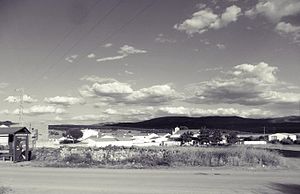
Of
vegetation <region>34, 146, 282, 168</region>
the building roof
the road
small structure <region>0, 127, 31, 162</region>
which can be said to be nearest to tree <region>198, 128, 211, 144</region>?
vegetation <region>34, 146, 282, 168</region>

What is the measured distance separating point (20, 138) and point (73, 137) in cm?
13153

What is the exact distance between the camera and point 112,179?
21594mm

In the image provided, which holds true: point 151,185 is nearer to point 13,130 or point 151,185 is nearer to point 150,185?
point 150,185

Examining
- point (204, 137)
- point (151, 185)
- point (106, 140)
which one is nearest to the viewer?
point (151, 185)

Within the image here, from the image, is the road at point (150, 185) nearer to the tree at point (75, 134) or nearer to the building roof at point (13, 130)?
the building roof at point (13, 130)

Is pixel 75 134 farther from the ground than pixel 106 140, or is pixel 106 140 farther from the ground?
pixel 75 134

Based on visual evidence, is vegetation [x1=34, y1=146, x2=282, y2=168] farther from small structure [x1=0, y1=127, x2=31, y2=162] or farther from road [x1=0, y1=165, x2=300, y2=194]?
road [x1=0, y1=165, x2=300, y2=194]

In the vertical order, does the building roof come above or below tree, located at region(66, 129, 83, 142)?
above

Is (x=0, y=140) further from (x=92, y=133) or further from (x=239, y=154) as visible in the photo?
(x=92, y=133)

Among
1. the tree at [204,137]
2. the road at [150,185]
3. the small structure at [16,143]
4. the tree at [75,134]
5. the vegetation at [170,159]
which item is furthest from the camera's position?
the tree at [75,134]

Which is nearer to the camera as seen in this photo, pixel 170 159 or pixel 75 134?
pixel 170 159

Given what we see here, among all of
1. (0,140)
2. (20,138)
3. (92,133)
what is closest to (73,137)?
(92,133)

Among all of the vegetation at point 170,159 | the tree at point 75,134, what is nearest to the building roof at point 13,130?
the vegetation at point 170,159

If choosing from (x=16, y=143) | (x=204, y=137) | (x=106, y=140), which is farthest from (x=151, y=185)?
(x=204, y=137)
